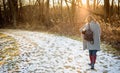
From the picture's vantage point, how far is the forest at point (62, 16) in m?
19.2

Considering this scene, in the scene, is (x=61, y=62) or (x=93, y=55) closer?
(x=93, y=55)

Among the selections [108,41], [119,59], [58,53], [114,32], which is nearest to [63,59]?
[58,53]

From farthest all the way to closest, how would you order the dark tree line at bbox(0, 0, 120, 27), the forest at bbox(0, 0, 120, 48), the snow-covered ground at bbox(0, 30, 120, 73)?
the dark tree line at bbox(0, 0, 120, 27) → the forest at bbox(0, 0, 120, 48) → the snow-covered ground at bbox(0, 30, 120, 73)

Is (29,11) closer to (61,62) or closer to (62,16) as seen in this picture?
(62,16)

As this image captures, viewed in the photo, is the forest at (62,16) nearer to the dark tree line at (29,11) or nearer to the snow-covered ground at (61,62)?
the dark tree line at (29,11)

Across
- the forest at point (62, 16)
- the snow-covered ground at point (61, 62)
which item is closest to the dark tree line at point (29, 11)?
the forest at point (62, 16)

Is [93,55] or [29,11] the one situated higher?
[29,11]

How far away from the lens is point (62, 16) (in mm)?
35281

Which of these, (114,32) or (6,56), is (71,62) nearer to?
(6,56)

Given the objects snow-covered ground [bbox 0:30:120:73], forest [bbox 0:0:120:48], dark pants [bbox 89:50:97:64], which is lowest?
snow-covered ground [bbox 0:30:120:73]

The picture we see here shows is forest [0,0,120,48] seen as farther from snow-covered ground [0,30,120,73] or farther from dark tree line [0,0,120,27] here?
snow-covered ground [0,30,120,73]

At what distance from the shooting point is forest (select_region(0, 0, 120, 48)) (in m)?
19.2

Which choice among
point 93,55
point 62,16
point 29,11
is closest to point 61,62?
point 93,55

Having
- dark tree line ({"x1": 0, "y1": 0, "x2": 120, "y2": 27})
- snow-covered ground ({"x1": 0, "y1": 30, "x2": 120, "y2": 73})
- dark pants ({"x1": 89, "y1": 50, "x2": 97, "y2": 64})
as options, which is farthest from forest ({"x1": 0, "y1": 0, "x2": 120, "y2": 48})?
dark pants ({"x1": 89, "y1": 50, "x2": 97, "y2": 64})
